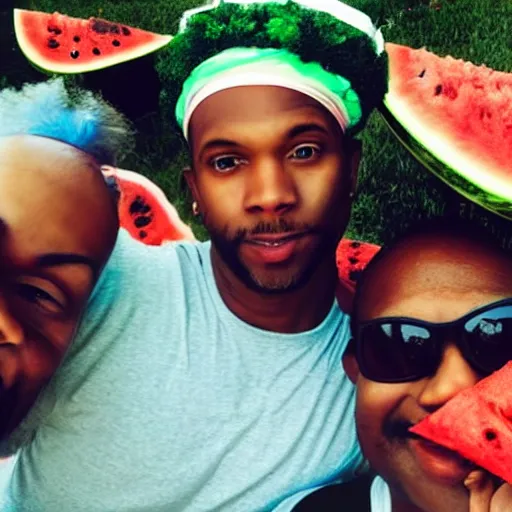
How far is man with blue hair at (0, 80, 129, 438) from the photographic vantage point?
1897 millimetres

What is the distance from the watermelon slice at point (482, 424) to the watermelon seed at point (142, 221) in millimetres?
726

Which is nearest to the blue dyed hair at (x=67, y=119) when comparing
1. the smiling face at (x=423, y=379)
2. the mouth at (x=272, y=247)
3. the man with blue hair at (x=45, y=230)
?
the man with blue hair at (x=45, y=230)

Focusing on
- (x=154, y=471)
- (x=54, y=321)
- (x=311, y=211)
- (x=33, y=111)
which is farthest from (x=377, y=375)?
(x=33, y=111)

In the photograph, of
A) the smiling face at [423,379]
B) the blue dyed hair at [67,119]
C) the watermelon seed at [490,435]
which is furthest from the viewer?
the blue dyed hair at [67,119]

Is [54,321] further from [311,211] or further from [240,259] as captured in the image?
[311,211]

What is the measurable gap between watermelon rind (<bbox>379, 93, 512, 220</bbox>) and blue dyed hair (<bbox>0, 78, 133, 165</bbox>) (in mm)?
566

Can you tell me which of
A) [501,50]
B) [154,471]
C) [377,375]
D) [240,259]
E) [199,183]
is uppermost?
[501,50]

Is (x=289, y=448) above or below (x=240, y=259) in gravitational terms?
below

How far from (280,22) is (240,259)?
478 millimetres

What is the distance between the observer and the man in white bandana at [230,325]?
6.12 ft

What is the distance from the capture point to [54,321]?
1938mm

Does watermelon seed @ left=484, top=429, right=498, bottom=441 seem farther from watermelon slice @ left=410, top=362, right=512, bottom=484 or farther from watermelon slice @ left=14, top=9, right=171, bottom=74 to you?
watermelon slice @ left=14, top=9, right=171, bottom=74

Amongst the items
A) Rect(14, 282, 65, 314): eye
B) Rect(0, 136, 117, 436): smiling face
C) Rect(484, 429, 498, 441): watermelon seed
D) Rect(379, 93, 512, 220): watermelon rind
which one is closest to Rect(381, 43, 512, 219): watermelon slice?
Rect(379, 93, 512, 220): watermelon rind

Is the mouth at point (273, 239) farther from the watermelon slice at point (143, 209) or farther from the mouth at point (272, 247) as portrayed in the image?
the watermelon slice at point (143, 209)
